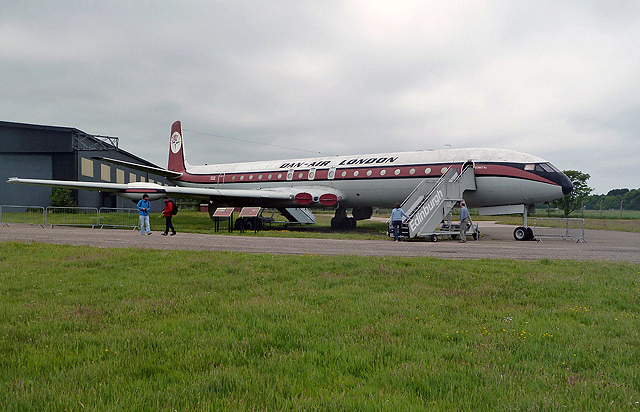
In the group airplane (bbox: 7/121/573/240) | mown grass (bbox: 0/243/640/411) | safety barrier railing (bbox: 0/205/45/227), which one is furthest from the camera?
safety barrier railing (bbox: 0/205/45/227)

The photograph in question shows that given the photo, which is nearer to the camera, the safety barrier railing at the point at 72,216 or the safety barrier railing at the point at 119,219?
the safety barrier railing at the point at 119,219

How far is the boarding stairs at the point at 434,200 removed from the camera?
1762 centimetres

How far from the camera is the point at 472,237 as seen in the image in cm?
2019

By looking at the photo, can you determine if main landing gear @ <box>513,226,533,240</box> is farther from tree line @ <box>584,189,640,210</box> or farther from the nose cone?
tree line @ <box>584,189,640,210</box>

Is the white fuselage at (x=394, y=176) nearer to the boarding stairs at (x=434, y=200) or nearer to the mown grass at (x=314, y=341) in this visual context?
the boarding stairs at (x=434, y=200)

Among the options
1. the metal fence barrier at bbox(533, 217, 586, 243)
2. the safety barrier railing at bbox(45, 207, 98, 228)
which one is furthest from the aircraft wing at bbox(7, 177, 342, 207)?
the metal fence barrier at bbox(533, 217, 586, 243)

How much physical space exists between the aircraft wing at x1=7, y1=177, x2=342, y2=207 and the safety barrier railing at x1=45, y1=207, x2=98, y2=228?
4.10 feet

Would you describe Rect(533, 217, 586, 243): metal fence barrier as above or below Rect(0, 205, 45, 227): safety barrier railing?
below

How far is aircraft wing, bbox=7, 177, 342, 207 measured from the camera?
21445 millimetres

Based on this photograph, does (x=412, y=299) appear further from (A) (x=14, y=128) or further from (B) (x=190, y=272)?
(A) (x=14, y=128)

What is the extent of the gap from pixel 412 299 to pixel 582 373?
255 cm

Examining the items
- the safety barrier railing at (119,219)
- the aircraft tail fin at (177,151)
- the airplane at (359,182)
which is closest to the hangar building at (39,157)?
the aircraft tail fin at (177,151)

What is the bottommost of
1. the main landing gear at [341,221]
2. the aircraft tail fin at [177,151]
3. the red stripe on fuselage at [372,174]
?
the main landing gear at [341,221]

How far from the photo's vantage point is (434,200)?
18.4 metres
